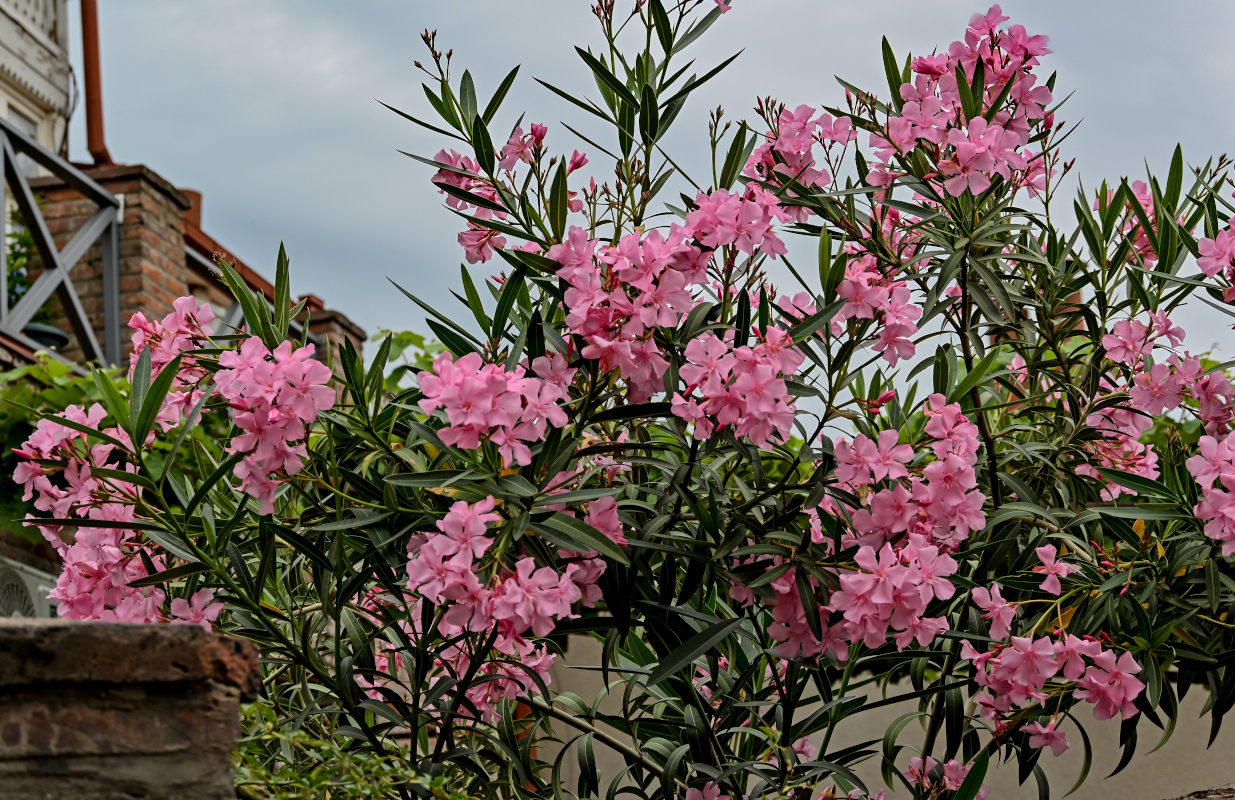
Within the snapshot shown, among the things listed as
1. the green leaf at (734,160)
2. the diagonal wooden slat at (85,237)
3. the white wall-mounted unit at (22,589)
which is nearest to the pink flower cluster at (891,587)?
the green leaf at (734,160)

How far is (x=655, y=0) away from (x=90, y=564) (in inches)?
47.0

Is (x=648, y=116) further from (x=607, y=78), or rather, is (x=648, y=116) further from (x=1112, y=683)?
(x=1112, y=683)

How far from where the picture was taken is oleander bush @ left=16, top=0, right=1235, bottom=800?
1.64 meters

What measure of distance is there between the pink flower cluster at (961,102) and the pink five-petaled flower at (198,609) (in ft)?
4.19

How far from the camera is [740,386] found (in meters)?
1.62

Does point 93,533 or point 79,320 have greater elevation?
point 79,320

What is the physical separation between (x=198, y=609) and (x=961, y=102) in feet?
4.79

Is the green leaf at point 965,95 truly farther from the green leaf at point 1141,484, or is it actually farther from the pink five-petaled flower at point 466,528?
the pink five-petaled flower at point 466,528

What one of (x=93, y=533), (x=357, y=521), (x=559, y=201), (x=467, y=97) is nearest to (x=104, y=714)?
(x=357, y=521)

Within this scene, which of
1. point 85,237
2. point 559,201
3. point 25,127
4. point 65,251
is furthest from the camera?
point 25,127

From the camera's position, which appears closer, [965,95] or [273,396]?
[273,396]

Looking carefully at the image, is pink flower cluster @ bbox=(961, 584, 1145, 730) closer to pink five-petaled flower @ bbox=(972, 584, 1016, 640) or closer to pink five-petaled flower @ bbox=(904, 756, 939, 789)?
pink five-petaled flower @ bbox=(972, 584, 1016, 640)

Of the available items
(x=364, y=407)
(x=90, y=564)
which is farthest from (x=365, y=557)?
(x=90, y=564)

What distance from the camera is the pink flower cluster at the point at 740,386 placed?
162 cm
